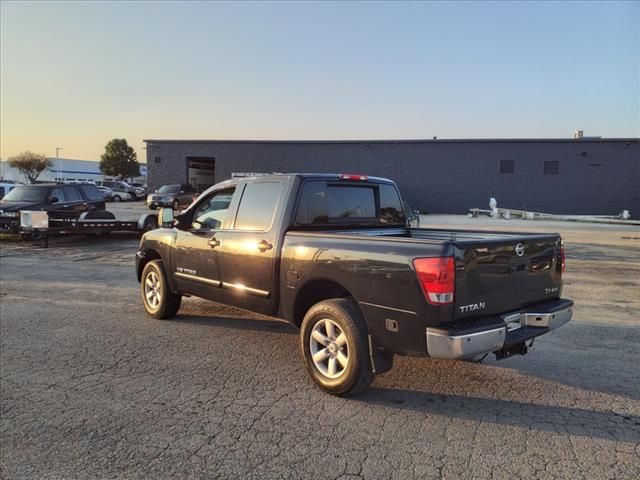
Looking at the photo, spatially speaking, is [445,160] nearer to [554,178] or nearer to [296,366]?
[554,178]

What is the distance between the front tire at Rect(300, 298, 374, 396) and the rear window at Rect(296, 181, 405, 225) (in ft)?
3.53

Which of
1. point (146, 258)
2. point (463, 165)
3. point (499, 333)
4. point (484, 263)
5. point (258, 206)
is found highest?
point (463, 165)

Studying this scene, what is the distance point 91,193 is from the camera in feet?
55.1

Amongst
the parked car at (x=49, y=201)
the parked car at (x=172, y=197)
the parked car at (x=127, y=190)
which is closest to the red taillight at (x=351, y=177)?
the parked car at (x=49, y=201)

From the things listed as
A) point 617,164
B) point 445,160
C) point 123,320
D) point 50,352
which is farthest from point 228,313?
point 617,164

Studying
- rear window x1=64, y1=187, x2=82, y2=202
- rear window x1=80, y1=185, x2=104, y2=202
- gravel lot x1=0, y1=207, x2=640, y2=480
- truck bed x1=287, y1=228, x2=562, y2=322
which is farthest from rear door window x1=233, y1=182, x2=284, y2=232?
rear window x1=80, y1=185, x2=104, y2=202

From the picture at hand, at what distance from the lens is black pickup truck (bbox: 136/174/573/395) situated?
3.41 metres

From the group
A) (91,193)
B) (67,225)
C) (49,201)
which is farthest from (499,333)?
(91,193)

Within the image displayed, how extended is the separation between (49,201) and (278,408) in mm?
14380

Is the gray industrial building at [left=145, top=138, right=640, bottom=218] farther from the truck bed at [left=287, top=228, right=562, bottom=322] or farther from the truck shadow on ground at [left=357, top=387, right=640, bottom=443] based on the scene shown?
the truck shadow on ground at [left=357, top=387, right=640, bottom=443]

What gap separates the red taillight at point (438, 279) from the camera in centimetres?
331

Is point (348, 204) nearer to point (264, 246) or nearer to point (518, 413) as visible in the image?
point (264, 246)

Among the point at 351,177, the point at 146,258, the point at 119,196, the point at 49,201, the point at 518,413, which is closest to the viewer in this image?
the point at 518,413

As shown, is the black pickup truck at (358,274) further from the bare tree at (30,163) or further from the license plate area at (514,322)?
the bare tree at (30,163)
